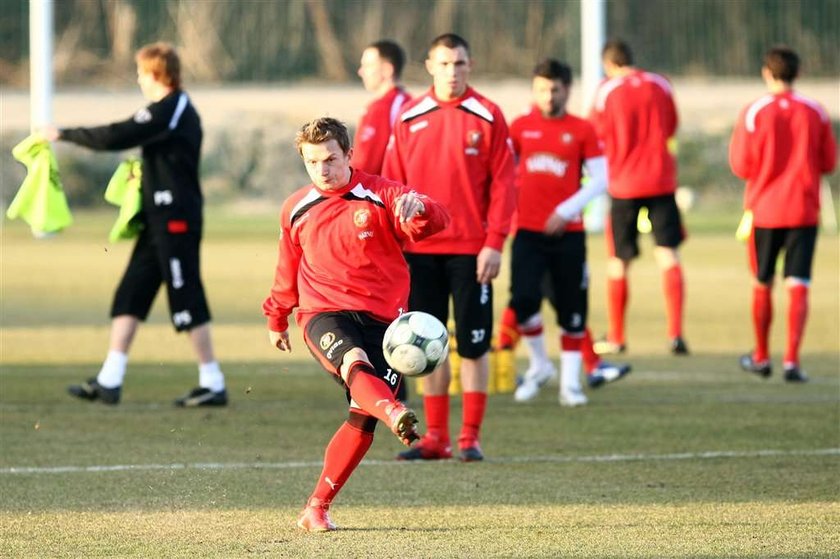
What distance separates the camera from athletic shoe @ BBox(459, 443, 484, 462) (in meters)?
9.11

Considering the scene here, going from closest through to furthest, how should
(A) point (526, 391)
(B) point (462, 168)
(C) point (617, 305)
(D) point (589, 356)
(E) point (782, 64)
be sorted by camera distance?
(B) point (462, 168) < (A) point (526, 391) < (D) point (589, 356) < (E) point (782, 64) < (C) point (617, 305)

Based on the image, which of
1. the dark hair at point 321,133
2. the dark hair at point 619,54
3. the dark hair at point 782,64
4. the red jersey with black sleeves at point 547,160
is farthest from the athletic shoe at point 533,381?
the dark hair at point 321,133

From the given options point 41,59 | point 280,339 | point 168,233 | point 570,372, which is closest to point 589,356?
point 570,372

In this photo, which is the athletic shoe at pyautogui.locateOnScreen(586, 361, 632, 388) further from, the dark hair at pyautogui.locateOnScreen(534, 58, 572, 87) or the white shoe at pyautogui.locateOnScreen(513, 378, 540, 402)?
the dark hair at pyautogui.locateOnScreen(534, 58, 572, 87)

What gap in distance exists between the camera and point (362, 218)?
24.2 ft

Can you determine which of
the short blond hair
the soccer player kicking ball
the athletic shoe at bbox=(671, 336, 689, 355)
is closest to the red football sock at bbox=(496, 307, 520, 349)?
the athletic shoe at bbox=(671, 336, 689, 355)

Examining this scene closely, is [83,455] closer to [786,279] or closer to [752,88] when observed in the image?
[786,279]

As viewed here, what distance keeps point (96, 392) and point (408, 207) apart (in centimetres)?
469

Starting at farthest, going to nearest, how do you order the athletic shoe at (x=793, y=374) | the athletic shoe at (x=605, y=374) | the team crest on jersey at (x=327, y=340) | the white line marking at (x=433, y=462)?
the athletic shoe at (x=793, y=374) < the athletic shoe at (x=605, y=374) < the white line marking at (x=433, y=462) < the team crest on jersey at (x=327, y=340)

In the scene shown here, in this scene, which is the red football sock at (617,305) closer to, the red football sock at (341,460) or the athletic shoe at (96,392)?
the athletic shoe at (96,392)

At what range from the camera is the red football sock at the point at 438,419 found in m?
9.21

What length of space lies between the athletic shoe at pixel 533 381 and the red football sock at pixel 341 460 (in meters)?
4.47

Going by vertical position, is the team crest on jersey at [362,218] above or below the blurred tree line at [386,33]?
below

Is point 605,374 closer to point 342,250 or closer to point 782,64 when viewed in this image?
point 782,64
